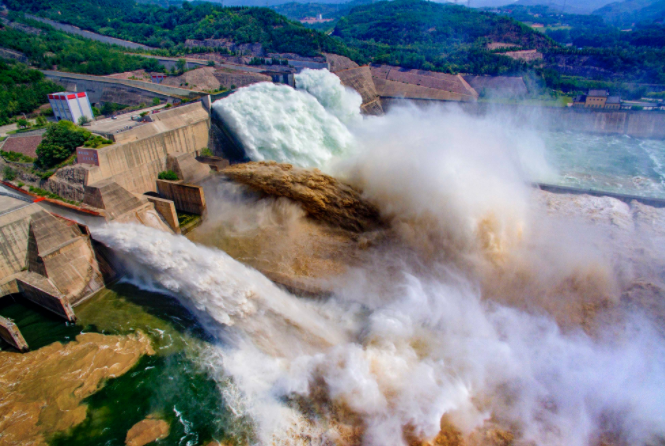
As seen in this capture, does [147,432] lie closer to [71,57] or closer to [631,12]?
[71,57]

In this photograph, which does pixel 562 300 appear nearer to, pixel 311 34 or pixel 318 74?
pixel 318 74

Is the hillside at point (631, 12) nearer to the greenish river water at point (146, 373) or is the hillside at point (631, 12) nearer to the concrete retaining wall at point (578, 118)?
the concrete retaining wall at point (578, 118)

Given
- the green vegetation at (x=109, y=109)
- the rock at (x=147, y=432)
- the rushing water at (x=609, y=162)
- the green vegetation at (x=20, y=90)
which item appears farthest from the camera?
the green vegetation at (x=109, y=109)

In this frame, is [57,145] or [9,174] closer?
[57,145]

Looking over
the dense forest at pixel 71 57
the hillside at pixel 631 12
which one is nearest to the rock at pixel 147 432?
the dense forest at pixel 71 57

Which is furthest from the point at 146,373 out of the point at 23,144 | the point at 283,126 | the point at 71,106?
the point at 71,106

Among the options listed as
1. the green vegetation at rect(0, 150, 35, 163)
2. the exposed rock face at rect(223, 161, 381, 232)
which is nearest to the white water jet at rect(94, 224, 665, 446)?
the exposed rock face at rect(223, 161, 381, 232)
